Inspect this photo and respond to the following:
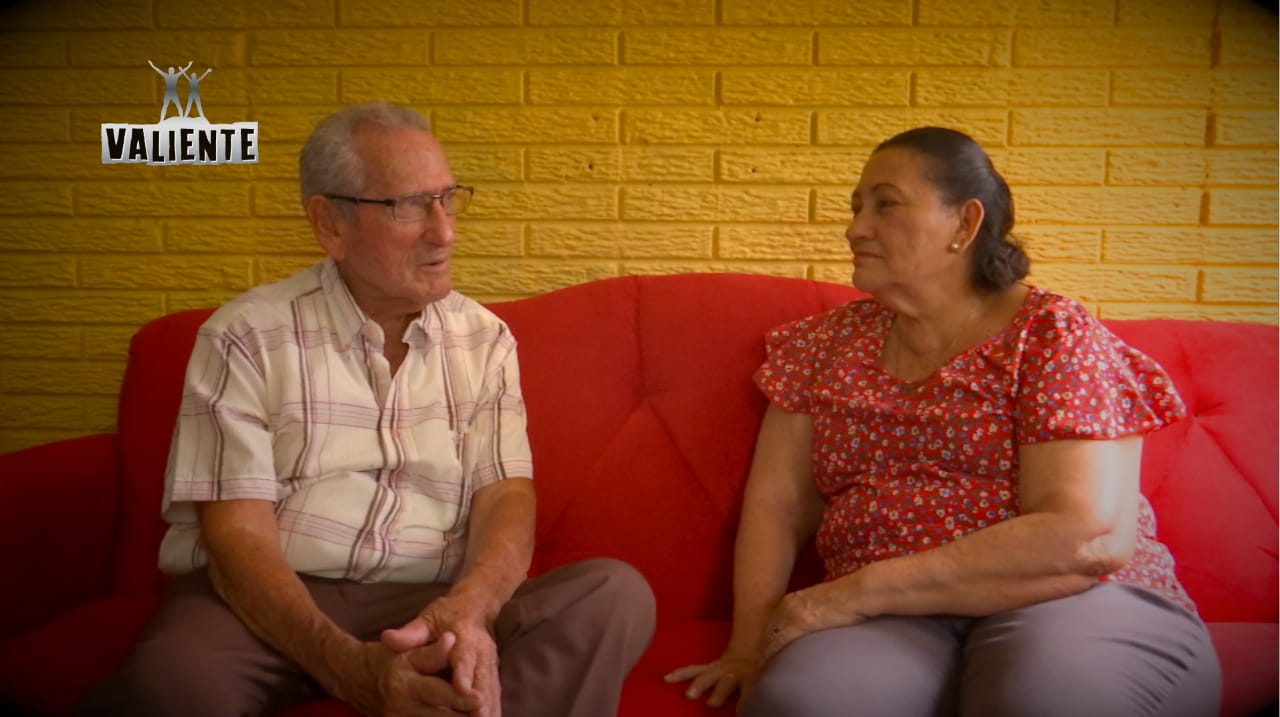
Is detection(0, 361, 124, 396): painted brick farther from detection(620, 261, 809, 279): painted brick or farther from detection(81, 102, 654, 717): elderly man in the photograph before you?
detection(620, 261, 809, 279): painted brick

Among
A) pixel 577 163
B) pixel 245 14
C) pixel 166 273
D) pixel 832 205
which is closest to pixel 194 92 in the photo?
pixel 245 14

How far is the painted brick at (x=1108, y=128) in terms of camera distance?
234 cm

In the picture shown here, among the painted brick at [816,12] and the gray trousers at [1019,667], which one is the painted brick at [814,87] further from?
the gray trousers at [1019,667]

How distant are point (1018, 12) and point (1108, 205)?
A: 488 millimetres

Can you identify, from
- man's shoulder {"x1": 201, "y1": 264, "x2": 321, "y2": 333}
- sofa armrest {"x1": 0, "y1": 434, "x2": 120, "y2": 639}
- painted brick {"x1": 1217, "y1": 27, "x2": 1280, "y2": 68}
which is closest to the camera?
man's shoulder {"x1": 201, "y1": 264, "x2": 321, "y2": 333}

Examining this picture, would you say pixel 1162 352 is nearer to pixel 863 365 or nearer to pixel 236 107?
pixel 863 365

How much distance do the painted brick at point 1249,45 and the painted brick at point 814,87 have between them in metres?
0.71

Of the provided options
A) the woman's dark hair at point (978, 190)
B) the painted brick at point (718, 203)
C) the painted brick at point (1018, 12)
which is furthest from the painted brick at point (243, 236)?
the painted brick at point (1018, 12)

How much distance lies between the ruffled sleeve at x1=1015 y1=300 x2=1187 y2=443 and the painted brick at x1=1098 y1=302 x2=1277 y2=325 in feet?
2.41

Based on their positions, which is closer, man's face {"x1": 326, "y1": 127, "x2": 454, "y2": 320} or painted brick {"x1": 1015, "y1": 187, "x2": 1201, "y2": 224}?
man's face {"x1": 326, "y1": 127, "x2": 454, "y2": 320}

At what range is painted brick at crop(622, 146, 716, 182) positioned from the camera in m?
2.38

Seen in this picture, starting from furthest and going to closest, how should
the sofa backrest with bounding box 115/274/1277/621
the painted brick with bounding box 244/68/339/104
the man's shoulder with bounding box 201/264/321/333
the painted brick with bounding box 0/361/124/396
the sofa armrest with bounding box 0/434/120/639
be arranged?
the painted brick with bounding box 0/361/124/396 < the painted brick with bounding box 244/68/339/104 < the sofa backrest with bounding box 115/274/1277/621 < the sofa armrest with bounding box 0/434/120/639 < the man's shoulder with bounding box 201/264/321/333

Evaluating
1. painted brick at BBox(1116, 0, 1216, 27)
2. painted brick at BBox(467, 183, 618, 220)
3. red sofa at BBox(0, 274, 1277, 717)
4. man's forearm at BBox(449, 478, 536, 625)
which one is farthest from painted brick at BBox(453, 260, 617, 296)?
painted brick at BBox(1116, 0, 1216, 27)

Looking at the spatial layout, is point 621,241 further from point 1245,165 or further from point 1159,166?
point 1245,165
